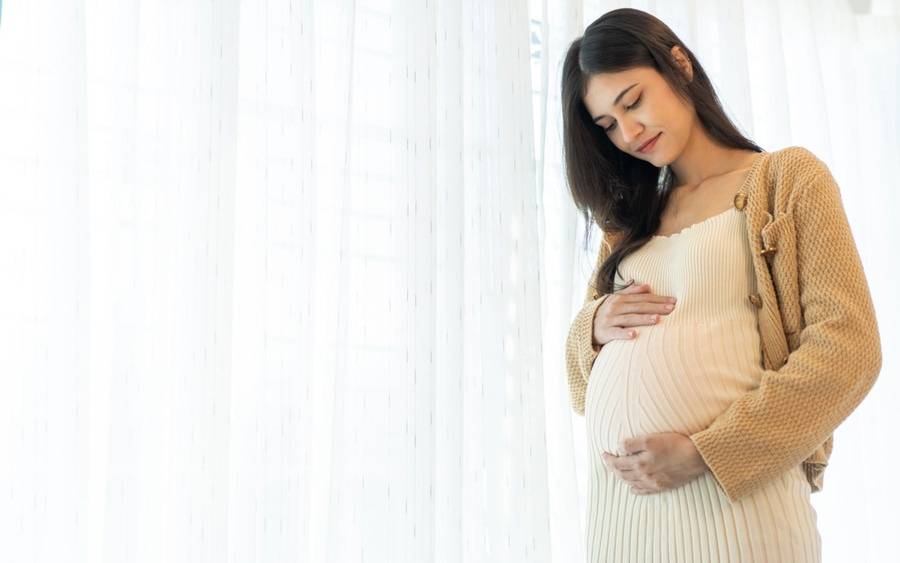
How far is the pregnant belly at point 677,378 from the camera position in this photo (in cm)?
113

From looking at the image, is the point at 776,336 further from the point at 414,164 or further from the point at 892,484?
the point at 892,484

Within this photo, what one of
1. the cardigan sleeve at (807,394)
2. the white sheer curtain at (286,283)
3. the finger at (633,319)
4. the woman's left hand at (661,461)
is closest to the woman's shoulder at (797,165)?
the cardigan sleeve at (807,394)

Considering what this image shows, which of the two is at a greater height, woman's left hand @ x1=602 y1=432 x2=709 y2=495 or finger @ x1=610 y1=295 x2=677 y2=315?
finger @ x1=610 y1=295 x2=677 y2=315

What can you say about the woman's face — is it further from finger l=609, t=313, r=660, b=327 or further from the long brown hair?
finger l=609, t=313, r=660, b=327

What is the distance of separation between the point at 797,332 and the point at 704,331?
0.10m

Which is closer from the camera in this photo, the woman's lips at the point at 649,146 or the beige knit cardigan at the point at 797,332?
the beige knit cardigan at the point at 797,332

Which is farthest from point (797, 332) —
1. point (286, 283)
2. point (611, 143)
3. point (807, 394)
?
point (286, 283)

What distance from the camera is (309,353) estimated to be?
1.36 metres

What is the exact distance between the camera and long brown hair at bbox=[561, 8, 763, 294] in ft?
4.34

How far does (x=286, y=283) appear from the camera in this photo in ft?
4.50

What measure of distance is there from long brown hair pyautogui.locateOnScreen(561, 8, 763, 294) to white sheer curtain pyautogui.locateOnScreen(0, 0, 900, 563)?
7.2 inches

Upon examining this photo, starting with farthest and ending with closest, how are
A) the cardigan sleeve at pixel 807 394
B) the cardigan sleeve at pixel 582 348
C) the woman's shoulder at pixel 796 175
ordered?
the cardigan sleeve at pixel 582 348 < the woman's shoulder at pixel 796 175 < the cardigan sleeve at pixel 807 394

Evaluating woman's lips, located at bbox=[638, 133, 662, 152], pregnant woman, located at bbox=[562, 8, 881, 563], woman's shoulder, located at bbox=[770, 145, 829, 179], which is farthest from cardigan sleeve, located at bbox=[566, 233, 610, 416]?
woman's shoulder, located at bbox=[770, 145, 829, 179]

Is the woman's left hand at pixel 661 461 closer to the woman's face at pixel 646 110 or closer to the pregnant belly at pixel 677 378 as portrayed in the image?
the pregnant belly at pixel 677 378
